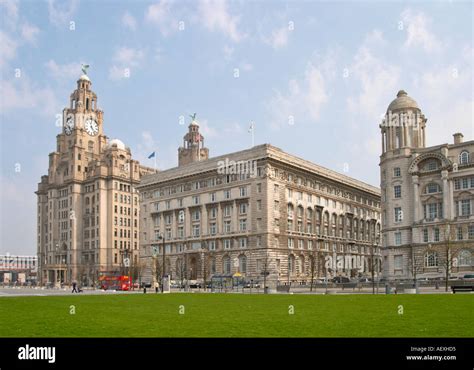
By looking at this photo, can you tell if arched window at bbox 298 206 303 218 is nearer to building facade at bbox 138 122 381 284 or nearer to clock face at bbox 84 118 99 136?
building facade at bbox 138 122 381 284

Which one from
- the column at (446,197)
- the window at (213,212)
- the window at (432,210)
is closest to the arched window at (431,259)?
the window at (432,210)

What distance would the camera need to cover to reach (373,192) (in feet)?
449

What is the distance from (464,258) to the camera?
85.2 meters

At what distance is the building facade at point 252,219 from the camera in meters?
102

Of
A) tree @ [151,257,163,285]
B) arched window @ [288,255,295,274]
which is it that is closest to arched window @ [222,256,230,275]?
arched window @ [288,255,295,274]

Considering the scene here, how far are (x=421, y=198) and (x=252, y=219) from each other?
28.9m

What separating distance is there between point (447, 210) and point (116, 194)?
300ft

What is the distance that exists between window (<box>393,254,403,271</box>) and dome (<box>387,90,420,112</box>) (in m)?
24.5

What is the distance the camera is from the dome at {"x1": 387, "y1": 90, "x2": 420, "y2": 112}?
316 ft

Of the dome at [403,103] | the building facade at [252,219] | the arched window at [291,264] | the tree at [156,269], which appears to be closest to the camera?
the dome at [403,103]

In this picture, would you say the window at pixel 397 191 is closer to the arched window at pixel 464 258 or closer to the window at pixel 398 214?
the window at pixel 398 214

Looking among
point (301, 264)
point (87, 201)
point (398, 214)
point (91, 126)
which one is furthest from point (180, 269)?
point (91, 126)

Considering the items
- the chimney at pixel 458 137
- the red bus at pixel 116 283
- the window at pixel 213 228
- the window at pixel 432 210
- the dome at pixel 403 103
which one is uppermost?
the dome at pixel 403 103
